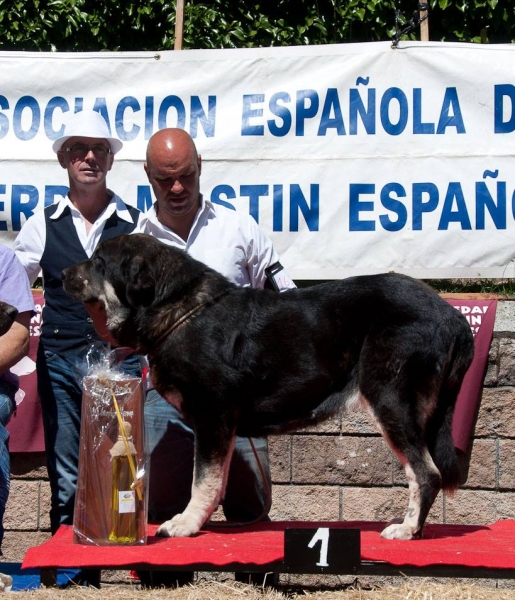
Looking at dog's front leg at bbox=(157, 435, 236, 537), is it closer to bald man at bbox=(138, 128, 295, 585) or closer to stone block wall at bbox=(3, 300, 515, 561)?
bald man at bbox=(138, 128, 295, 585)

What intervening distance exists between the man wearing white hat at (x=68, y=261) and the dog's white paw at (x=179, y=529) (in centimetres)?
99

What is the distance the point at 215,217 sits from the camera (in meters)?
4.60

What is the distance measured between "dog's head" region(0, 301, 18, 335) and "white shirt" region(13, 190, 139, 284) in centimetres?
57

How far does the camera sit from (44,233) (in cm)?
482

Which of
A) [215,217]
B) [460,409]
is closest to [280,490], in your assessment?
[460,409]

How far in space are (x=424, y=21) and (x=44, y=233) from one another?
3.04m

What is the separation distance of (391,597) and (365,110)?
347 cm

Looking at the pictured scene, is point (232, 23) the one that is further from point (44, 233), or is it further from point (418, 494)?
point (418, 494)

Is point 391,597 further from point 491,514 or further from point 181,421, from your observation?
point 491,514

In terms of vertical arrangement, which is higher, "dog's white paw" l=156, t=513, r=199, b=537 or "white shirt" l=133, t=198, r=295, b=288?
"white shirt" l=133, t=198, r=295, b=288

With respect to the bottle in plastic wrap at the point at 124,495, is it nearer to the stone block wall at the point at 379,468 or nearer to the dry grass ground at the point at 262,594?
the dry grass ground at the point at 262,594

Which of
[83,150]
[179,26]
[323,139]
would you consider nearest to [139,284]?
[83,150]

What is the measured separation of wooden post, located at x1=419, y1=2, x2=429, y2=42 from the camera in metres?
6.12

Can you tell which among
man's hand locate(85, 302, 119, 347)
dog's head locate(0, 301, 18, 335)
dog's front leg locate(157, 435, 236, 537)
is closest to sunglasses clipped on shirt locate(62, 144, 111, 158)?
dog's head locate(0, 301, 18, 335)
